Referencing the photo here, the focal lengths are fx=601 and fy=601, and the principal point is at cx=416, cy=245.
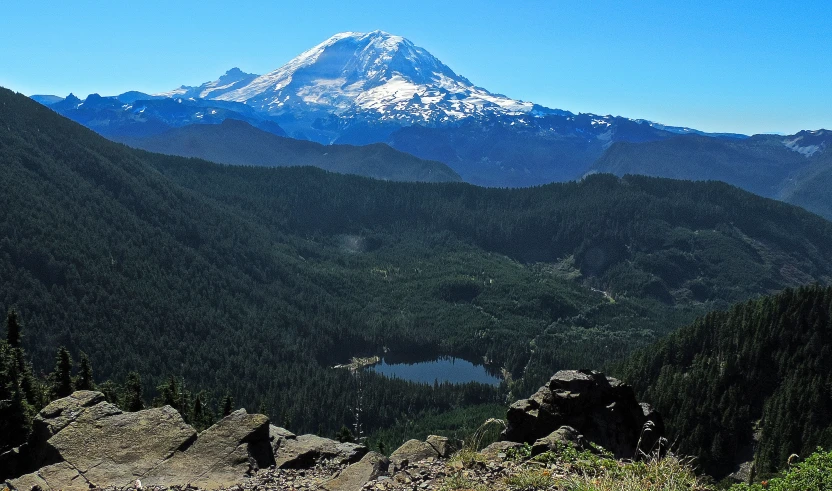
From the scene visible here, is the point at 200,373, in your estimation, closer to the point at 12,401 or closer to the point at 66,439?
the point at 12,401

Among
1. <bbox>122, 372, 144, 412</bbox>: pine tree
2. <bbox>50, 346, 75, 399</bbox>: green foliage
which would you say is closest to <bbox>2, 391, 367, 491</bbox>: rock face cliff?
<bbox>50, 346, 75, 399</bbox>: green foliage

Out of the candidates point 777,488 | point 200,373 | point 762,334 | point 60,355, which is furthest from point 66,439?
point 200,373

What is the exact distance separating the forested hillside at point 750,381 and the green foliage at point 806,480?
68.0m

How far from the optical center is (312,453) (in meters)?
33.6

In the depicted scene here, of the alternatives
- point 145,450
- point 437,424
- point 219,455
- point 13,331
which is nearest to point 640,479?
point 219,455

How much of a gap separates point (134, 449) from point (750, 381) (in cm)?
10796

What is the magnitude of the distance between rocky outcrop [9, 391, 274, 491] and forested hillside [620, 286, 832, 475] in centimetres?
Result: 7360

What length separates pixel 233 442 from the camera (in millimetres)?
30188

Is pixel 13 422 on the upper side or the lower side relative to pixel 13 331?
upper

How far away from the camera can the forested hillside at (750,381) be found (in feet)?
301

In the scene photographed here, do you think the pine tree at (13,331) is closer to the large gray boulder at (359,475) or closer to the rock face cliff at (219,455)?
the rock face cliff at (219,455)

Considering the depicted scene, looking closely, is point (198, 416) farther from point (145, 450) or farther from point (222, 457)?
point (222, 457)

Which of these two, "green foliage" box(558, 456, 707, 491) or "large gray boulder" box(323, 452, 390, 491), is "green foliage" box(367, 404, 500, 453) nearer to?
"large gray boulder" box(323, 452, 390, 491)

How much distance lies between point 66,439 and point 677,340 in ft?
415
